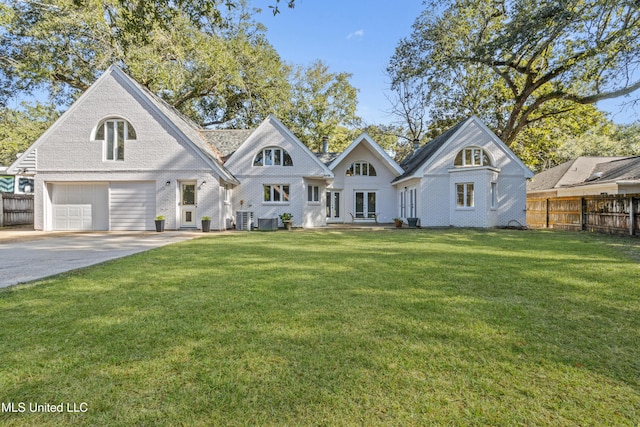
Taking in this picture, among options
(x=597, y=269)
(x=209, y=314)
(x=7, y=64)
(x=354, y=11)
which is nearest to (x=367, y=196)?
(x=354, y=11)

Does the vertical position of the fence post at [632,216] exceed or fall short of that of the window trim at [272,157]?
it falls short

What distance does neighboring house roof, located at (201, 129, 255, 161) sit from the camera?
20625 mm

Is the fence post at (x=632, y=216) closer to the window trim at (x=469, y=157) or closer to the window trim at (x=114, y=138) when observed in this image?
the window trim at (x=469, y=157)

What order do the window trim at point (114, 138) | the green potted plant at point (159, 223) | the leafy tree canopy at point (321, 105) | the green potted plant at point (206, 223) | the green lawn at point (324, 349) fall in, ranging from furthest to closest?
the leafy tree canopy at point (321, 105)
the window trim at point (114, 138)
the green potted plant at point (206, 223)
the green potted plant at point (159, 223)
the green lawn at point (324, 349)

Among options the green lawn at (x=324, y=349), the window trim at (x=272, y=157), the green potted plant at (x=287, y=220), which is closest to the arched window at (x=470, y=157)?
the window trim at (x=272, y=157)

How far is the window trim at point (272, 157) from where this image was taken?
60.5 ft

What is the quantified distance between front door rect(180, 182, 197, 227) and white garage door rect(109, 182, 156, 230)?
131 cm

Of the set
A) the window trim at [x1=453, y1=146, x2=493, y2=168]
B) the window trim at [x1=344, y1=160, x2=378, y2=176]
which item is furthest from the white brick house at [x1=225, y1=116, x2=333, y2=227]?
the window trim at [x1=453, y1=146, x2=493, y2=168]

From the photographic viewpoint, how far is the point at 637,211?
1280cm

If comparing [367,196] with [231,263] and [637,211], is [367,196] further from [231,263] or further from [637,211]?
[231,263]

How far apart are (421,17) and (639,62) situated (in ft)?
43.4

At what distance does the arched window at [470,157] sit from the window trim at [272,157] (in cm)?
972

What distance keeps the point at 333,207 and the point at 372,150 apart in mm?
4730

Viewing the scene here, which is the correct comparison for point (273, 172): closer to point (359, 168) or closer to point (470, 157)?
point (359, 168)
